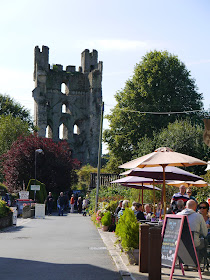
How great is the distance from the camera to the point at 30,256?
13258 millimetres

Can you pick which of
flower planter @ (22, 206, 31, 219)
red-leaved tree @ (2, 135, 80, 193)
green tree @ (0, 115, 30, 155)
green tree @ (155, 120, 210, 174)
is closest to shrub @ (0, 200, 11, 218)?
flower planter @ (22, 206, 31, 219)

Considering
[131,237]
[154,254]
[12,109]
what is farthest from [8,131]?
[154,254]

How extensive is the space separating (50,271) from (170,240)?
246cm

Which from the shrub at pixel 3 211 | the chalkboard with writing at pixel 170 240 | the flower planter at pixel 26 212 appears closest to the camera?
the chalkboard with writing at pixel 170 240

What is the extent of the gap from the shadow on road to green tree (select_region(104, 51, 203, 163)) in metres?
37.9

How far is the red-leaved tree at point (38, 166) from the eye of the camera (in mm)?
53500

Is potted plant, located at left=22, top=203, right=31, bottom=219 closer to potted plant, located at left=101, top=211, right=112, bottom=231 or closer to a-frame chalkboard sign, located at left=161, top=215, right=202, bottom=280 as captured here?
potted plant, located at left=101, top=211, right=112, bottom=231

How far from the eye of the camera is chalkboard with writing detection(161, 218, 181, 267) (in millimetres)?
9577

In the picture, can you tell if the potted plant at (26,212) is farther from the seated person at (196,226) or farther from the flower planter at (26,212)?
the seated person at (196,226)

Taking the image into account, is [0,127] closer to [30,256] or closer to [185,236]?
[30,256]

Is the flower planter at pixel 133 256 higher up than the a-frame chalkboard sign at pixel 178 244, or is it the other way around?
the a-frame chalkboard sign at pixel 178 244

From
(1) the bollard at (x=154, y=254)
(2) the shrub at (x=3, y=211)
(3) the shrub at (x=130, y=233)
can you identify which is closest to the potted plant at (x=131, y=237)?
(3) the shrub at (x=130, y=233)

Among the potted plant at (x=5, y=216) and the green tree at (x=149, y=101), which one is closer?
the potted plant at (x=5, y=216)

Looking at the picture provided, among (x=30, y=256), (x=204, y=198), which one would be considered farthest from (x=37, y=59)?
(x=30, y=256)
